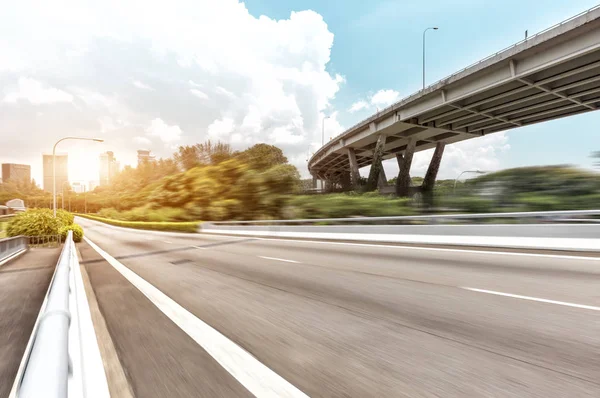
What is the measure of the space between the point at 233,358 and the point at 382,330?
1.69 m

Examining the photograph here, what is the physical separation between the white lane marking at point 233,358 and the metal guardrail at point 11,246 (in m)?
15.3

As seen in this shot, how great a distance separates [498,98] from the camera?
28.5m

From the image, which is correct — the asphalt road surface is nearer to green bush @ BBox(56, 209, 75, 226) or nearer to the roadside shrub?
the roadside shrub

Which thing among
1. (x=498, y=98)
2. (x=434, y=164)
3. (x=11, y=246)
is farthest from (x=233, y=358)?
(x=434, y=164)

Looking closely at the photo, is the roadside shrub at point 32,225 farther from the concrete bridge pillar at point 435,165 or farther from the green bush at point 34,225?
the concrete bridge pillar at point 435,165

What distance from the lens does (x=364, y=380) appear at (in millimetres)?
2588

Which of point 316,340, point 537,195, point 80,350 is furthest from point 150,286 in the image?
point 537,195

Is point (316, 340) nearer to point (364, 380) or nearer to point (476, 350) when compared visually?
point (364, 380)

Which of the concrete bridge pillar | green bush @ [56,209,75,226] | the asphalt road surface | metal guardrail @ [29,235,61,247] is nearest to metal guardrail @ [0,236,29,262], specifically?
metal guardrail @ [29,235,61,247]

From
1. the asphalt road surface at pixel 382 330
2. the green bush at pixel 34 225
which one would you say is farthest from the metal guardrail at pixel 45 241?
the asphalt road surface at pixel 382 330

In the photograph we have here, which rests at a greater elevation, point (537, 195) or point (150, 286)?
point (537, 195)

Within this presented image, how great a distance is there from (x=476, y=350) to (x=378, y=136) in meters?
40.1

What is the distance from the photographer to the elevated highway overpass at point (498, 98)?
69.3 ft

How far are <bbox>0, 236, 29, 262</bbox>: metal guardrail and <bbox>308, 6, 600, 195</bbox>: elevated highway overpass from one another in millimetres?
32481
